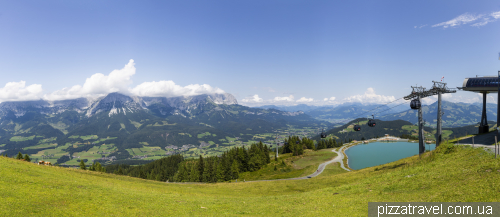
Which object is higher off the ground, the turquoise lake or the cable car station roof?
the cable car station roof

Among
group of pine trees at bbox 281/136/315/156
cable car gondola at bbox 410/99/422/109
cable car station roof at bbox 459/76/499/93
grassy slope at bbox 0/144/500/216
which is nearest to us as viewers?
grassy slope at bbox 0/144/500/216

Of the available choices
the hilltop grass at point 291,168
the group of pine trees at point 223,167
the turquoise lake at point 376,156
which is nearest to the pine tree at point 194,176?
the group of pine trees at point 223,167

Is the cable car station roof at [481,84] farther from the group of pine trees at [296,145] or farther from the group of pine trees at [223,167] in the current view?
the group of pine trees at [223,167]

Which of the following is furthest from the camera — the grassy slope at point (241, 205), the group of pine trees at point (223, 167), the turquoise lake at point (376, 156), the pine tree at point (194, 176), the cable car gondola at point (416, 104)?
the turquoise lake at point (376, 156)

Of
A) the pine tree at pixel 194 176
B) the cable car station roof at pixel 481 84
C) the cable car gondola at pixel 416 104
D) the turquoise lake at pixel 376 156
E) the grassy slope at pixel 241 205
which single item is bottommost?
the turquoise lake at pixel 376 156

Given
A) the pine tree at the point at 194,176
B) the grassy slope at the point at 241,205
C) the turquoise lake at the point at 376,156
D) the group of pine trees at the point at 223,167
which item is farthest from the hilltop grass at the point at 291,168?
the grassy slope at the point at 241,205

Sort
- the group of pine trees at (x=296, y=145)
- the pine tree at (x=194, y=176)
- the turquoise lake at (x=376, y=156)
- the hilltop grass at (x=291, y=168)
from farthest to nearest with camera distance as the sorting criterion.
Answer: the group of pine trees at (x=296, y=145)
the turquoise lake at (x=376, y=156)
the hilltop grass at (x=291, y=168)
the pine tree at (x=194, y=176)

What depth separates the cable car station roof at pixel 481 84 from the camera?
45.9 m

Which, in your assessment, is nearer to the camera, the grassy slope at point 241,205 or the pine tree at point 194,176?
the grassy slope at point 241,205

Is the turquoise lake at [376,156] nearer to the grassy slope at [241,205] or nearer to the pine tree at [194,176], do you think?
the pine tree at [194,176]

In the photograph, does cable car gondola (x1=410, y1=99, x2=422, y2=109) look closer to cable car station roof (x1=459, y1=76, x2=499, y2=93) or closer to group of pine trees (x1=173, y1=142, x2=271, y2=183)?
cable car station roof (x1=459, y1=76, x2=499, y2=93)

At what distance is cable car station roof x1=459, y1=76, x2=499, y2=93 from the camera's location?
45.9 meters

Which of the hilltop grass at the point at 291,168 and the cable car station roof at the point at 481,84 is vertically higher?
the cable car station roof at the point at 481,84

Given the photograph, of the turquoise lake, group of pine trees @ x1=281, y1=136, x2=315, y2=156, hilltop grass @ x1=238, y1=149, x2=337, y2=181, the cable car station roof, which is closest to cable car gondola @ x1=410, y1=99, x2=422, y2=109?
the cable car station roof
